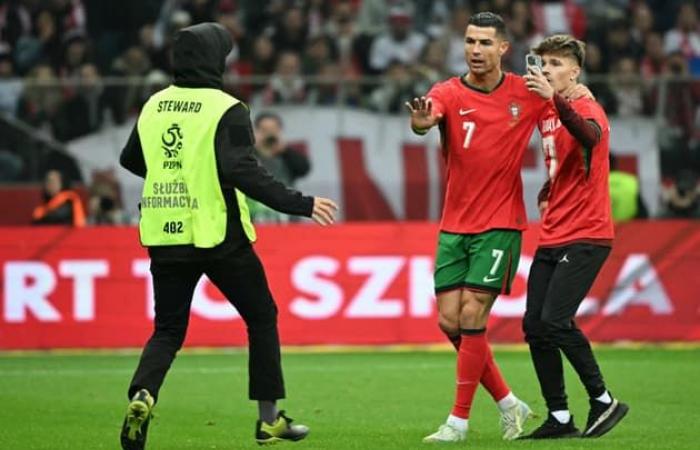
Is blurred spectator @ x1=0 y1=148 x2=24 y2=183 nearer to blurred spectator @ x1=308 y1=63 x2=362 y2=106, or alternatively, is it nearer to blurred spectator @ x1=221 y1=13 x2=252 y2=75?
blurred spectator @ x1=308 y1=63 x2=362 y2=106

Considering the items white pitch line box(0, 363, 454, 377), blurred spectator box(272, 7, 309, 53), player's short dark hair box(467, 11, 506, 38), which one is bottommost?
white pitch line box(0, 363, 454, 377)

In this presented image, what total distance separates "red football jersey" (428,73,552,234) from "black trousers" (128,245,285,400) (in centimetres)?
141

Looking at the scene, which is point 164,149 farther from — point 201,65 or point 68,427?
point 68,427

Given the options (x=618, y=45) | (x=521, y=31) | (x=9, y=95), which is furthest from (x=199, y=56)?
(x=618, y=45)

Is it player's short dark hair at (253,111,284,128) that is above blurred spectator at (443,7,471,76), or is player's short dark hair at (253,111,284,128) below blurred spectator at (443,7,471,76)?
below

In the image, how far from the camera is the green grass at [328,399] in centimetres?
1004

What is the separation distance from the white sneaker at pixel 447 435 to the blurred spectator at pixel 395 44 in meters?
12.4

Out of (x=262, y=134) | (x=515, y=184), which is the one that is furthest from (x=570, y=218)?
(x=262, y=134)

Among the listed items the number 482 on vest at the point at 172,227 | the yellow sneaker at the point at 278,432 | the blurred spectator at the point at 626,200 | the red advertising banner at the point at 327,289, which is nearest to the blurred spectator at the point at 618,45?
the blurred spectator at the point at 626,200

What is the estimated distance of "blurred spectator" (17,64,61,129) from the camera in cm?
1866

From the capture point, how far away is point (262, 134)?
61.8 ft

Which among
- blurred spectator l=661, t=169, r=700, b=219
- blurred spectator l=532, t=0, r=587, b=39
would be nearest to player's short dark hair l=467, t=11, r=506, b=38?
blurred spectator l=661, t=169, r=700, b=219

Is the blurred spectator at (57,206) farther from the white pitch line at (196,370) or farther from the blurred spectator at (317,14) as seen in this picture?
the blurred spectator at (317,14)

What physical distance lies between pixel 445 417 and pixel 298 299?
593cm
